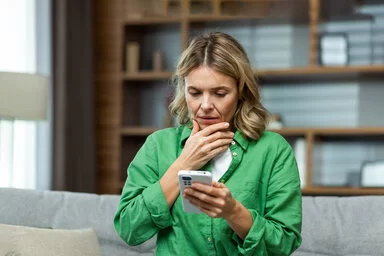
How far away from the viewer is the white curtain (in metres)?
4.49

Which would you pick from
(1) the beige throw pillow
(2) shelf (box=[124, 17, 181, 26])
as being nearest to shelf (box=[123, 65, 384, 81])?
(2) shelf (box=[124, 17, 181, 26])

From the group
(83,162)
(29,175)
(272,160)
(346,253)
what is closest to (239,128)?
(272,160)

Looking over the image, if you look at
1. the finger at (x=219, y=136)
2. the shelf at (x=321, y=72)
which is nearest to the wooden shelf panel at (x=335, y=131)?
the shelf at (x=321, y=72)

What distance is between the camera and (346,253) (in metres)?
2.36

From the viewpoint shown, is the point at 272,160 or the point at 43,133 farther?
the point at 43,133

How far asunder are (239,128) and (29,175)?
2991 millimetres

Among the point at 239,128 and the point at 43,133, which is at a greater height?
the point at 239,128

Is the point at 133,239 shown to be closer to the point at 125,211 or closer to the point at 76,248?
the point at 125,211

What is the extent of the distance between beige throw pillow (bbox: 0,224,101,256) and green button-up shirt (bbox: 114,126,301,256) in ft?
1.48

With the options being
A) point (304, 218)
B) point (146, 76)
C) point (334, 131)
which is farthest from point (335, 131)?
point (304, 218)

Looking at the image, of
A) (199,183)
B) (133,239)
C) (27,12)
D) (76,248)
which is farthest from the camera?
(27,12)

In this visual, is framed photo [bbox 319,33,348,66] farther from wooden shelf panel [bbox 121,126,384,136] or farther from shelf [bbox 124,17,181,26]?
shelf [bbox 124,17,181,26]

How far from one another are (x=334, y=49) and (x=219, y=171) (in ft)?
10.5

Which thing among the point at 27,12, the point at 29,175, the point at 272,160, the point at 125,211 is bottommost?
the point at 29,175
